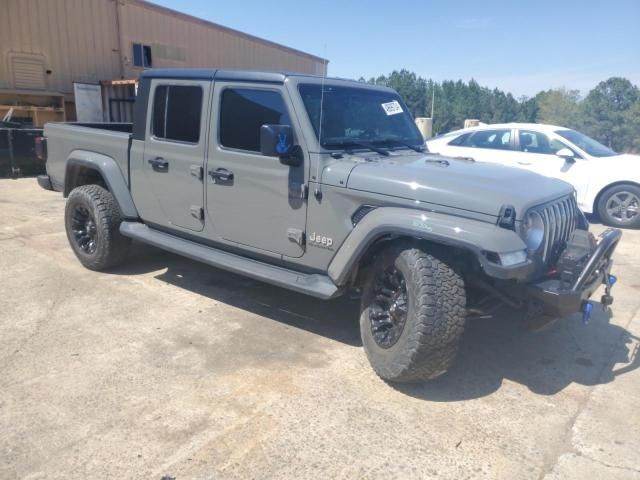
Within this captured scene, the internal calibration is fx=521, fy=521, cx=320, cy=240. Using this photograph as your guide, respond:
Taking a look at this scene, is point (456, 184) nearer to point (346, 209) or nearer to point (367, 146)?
point (346, 209)

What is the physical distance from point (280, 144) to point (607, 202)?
6.74 meters

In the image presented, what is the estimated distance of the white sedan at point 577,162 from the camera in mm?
8094

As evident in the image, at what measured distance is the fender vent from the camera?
3.35 meters

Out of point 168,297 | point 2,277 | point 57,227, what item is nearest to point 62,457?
point 168,297

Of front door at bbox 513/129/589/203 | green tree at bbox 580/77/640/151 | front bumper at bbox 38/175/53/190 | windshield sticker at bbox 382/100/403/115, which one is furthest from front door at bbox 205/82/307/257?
green tree at bbox 580/77/640/151

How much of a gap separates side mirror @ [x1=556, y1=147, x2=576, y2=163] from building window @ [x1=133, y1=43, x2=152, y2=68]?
1445 cm

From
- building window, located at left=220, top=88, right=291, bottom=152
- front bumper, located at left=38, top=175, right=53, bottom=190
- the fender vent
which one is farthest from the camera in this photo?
front bumper, located at left=38, top=175, right=53, bottom=190

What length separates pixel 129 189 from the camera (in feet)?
15.9

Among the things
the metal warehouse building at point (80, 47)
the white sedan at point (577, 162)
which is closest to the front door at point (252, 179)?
the white sedan at point (577, 162)

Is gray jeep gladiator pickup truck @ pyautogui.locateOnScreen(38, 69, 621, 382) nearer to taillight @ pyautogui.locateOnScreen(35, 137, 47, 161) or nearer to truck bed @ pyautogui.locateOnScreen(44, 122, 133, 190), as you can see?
truck bed @ pyautogui.locateOnScreen(44, 122, 133, 190)

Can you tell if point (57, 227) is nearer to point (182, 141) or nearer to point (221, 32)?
point (182, 141)

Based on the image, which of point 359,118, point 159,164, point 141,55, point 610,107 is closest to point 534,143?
point 359,118

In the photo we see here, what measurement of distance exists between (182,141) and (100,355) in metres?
1.83

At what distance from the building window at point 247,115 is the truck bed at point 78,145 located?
4.14 feet
